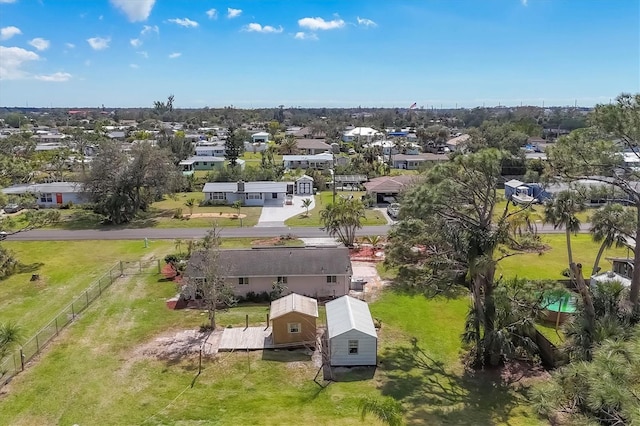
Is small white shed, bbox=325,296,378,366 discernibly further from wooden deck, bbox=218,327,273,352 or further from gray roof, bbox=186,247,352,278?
gray roof, bbox=186,247,352,278

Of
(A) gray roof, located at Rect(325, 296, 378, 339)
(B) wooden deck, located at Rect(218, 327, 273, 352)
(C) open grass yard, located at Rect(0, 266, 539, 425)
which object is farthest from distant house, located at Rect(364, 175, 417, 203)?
(B) wooden deck, located at Rect(218, 327, 273, 352)

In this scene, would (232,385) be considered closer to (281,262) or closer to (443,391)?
(443,391)

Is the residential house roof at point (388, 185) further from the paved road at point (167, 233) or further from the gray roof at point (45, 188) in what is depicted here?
the gray roof at point (45, 188)

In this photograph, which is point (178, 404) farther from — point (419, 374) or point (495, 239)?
point (495, 239)

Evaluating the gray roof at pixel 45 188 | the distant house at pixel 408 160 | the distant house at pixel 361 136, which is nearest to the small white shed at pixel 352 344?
the gray roof at pixel 45 188

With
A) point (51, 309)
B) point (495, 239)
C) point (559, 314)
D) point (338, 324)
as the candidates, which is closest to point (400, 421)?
point (338, 324)
